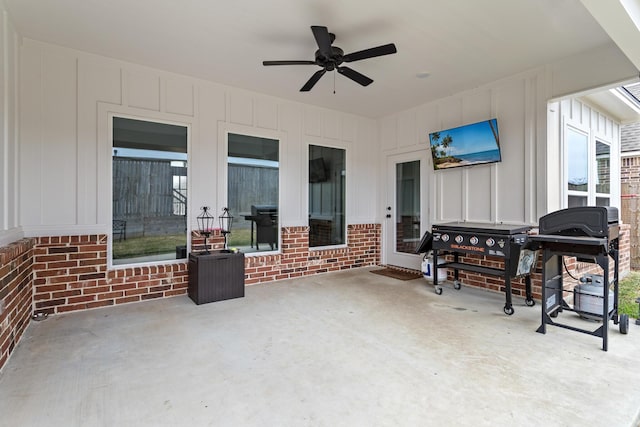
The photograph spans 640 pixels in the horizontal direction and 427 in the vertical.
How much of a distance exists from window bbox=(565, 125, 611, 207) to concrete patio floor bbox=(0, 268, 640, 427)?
1.96 meters

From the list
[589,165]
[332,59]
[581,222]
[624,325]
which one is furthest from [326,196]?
[624,325]

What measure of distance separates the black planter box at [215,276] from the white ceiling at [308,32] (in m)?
2.52

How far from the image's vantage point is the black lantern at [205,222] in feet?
14.8

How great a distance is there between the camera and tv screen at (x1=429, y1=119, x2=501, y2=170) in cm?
453

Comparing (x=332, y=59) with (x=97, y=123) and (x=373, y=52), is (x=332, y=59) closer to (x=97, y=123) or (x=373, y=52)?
(x=373, y=52)

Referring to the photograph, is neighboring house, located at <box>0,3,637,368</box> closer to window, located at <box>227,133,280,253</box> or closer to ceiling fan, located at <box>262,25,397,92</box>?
window, located at <box>227,133,280,253</box>

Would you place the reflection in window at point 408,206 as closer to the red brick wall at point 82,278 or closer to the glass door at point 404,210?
the glass door at point 404,210

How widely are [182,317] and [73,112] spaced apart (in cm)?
274

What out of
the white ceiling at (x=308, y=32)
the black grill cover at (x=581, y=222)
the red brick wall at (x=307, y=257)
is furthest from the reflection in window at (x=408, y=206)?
the black grill cover at (x=581, y=222)

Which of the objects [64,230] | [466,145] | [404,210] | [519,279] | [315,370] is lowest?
[315,370]

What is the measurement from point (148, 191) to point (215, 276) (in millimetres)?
1461

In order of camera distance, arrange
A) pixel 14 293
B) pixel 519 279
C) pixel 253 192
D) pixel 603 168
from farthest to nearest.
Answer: pixel 603 168 < pixel 253 192 < pixel 519 279 < pixel 14 293

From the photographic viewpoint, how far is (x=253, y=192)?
5.07m

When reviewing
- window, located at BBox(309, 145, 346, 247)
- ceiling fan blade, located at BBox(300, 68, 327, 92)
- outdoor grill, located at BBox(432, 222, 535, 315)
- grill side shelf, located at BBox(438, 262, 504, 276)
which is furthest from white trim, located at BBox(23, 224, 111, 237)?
grill side shelf, located at BBox(438, 262, 504, 276)
